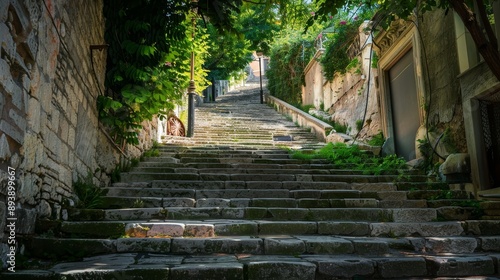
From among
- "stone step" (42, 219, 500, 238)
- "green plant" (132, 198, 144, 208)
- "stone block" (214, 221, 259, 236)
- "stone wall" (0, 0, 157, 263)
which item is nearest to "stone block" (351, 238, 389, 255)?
"stone step" (42, 219, 500, 238)

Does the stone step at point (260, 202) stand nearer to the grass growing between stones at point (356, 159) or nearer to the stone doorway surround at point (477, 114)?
the stone doorway surround at point (477, 114)

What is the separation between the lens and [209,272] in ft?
9.45

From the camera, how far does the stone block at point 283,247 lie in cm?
363

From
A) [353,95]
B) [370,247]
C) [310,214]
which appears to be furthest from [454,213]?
[353,95]

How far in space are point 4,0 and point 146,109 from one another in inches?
132

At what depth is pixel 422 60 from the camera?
7.21m

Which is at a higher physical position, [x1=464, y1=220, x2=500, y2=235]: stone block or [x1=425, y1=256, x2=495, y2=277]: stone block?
[x1=464, y1=220, x2=500, y2=235]: stone block

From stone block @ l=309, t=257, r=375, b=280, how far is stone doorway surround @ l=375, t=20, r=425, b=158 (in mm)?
4493

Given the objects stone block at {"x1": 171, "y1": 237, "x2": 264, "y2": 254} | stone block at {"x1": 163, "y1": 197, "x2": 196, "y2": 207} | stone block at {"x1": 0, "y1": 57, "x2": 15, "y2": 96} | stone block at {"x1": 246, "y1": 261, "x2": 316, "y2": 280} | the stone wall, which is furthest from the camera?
stone block at {"x1": 163, "y1": 197, "x2": 196, "y2": 207}

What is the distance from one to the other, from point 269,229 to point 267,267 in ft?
4.00

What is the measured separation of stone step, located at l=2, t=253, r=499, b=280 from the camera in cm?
276

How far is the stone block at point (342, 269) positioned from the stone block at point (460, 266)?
0.54 m

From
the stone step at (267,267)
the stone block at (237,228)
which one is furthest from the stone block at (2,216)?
the stone block at (237,228)

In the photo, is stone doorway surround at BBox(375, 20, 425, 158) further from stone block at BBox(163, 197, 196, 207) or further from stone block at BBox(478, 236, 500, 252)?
stone block at BBox(163, 197, 196, 207)
